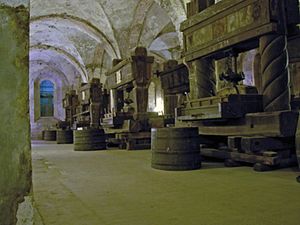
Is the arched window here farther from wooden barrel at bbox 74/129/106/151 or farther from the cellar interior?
wooden barrel at bbox 74/129/106/151

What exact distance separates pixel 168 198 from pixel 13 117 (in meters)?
1.82

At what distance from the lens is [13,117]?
1.43 metres

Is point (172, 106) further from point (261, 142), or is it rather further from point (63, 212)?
point (63, 212)

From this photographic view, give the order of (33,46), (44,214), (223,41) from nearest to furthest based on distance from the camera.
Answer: (44,214) → (223,41) → (33,46)

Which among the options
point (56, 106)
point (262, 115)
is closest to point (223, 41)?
point (262, 115)

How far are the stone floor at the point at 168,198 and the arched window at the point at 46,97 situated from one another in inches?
911

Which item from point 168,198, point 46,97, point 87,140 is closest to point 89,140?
point 87,140

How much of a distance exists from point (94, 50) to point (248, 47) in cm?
1450

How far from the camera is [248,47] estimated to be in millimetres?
5773

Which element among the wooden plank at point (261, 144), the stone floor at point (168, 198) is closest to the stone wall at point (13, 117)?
the stone floor at point (168, 198)

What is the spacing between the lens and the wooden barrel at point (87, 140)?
8.91 m

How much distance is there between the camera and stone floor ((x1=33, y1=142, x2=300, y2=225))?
2281 millimetres

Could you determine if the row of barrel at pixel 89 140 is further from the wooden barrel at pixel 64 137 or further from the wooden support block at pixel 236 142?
the wooden barrel at pixel 64 137

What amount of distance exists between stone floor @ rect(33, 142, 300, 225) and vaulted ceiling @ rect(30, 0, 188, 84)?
7.16 m
